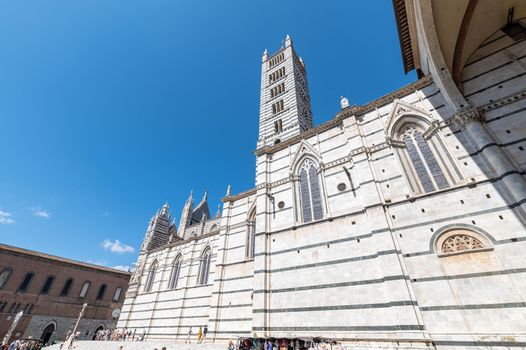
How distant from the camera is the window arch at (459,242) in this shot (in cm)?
732

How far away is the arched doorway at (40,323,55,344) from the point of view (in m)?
23.1

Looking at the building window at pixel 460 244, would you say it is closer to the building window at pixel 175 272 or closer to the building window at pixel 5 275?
the building window at pixel 175 272

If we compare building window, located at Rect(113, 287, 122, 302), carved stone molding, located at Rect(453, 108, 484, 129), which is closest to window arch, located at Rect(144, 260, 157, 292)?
building window, located at Rect(113, 287, 122, 302)

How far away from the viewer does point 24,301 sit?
23.2m

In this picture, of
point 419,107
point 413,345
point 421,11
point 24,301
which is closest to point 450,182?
point 419,107

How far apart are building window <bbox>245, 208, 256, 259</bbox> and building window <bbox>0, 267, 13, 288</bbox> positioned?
27370 mm

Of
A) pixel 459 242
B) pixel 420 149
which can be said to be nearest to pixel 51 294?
pixel 459 242

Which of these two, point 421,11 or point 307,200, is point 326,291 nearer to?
point 307,200

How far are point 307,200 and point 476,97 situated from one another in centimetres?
889

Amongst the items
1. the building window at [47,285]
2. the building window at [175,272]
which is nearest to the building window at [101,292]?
the building window at [47,285]

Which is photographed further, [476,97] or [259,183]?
[259,183]

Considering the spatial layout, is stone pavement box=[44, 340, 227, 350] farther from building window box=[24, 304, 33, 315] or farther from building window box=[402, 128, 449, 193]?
building window box=[24, 304, 33, 315]

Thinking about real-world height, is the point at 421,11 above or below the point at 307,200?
above

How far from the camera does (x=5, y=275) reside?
2309 centimetres
